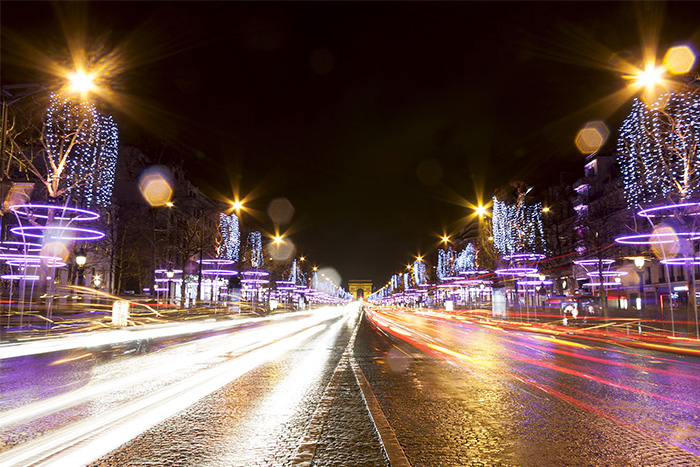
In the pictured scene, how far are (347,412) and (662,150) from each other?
21.6 m

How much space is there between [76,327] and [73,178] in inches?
341

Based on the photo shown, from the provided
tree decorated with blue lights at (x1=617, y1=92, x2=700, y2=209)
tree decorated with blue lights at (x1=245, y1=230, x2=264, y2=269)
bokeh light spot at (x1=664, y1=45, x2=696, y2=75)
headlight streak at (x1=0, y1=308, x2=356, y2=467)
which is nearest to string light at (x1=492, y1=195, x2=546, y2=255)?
tree decorated with blue lights at (x1=617, y1=92, x2=700, y2=209)

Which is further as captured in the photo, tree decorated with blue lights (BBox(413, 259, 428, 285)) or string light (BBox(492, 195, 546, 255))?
tree decorated with blue lights (BBox(413, 259, 428, 285))

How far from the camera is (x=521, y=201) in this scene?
5884 cm

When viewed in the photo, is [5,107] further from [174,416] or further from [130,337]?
[174,416]

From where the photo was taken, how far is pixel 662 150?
2186cm

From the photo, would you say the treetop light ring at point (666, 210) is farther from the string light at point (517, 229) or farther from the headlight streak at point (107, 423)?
the string light at point (517, 229)

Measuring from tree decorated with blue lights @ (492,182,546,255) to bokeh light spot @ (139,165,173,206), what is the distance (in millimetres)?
48549

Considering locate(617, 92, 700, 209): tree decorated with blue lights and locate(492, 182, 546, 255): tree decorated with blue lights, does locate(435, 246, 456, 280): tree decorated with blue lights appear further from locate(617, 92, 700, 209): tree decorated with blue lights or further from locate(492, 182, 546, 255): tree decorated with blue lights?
locate(617, 92, 700, 209): tree decorated with blue lights

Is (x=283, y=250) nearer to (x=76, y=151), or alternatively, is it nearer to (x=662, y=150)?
(x=76, y=151)

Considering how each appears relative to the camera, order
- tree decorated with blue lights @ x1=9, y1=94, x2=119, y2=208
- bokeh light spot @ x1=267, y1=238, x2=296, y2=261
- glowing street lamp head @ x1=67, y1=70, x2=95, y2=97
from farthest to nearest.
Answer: bokeh light spot @ x1=267, y1=238, x2=296, y2=261 < tree decorated with blue lights @ x1=9, y1=94, x2=119, y2=208 < glowing street lamp head @ x1=67, y1=70, x2=95, y2=97

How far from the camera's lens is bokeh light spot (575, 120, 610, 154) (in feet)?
261

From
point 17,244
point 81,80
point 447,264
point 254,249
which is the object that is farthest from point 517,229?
point 447,264

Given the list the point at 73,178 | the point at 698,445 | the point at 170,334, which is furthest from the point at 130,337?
the point at 698,445
